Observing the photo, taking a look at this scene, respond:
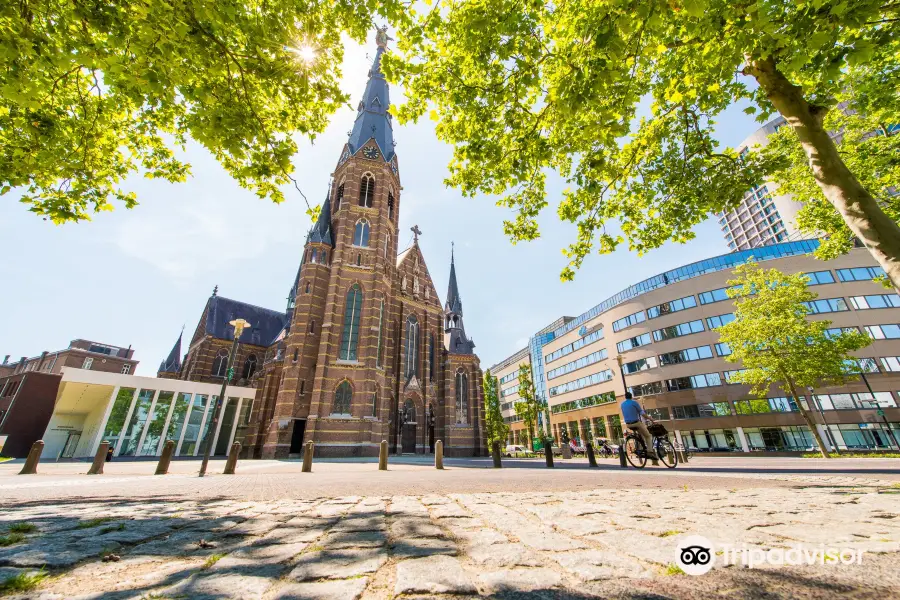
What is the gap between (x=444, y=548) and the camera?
2.21m

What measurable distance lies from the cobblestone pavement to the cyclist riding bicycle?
447 centimetres

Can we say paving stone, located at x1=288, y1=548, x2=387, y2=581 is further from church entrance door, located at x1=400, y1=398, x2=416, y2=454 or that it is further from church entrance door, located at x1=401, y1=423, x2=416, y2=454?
church entrance door, located at x1=401, y1=423, x2=416, y2=454

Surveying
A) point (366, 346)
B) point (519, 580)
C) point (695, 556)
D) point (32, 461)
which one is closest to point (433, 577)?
point (519, 580)

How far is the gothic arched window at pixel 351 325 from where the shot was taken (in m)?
25.9

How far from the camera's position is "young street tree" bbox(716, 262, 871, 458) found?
19.8 meters

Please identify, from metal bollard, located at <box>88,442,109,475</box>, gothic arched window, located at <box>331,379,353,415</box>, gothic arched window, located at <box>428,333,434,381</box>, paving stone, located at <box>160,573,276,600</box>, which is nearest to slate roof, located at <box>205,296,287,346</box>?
gothic arched window, located at <box>331,379,353,415</box>

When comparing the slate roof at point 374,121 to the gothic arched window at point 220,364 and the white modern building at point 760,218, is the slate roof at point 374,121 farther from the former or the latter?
the white modern building at point 760,218

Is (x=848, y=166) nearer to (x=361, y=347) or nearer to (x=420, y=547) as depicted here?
(x=420, y=547)

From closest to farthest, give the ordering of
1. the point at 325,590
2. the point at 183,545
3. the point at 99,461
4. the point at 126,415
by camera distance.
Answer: the point at 325,590
the point at 183,545
the point at 99,461
the point at 126,415

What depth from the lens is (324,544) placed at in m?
2.35

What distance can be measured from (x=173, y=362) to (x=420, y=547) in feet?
171

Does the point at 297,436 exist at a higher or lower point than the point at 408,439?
higher

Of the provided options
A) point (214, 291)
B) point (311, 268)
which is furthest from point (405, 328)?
point (214, 291)

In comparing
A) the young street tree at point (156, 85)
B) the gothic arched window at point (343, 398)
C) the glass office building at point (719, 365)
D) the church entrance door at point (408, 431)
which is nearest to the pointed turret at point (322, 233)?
the gothic arched window at point (343, 398)
